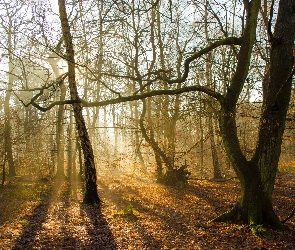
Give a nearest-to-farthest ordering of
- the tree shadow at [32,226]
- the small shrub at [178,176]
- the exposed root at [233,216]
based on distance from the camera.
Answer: the tree shadow at [32,226] < the exposed root at [233,216] < the small shrub at [178,176]

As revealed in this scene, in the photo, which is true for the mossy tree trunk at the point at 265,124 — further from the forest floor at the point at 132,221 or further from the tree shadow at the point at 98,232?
the tree shadow at the point at 98,232

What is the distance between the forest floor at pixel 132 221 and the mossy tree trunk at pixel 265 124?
0.60 m

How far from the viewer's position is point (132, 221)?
865cm

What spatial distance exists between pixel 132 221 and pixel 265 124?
478 centimetres

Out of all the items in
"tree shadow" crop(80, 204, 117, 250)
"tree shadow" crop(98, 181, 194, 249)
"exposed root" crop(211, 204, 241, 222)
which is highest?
"exposed root" crop(211, 204, 241, 222)

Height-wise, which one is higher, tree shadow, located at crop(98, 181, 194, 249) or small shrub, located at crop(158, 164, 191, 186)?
small shrub, located at crop(158, 164, 191, 186)

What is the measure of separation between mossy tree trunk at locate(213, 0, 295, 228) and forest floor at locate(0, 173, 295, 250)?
599mm

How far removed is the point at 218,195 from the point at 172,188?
2869 mm

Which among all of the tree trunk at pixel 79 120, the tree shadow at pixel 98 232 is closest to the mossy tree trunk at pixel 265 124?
the tree shadow at pixel 98 232

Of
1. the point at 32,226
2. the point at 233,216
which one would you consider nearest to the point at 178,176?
the point at 233,216

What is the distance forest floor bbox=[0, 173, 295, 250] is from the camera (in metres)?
6.64

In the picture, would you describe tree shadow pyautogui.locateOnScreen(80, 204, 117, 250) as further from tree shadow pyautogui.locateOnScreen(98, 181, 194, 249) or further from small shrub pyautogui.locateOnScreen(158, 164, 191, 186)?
small shrub pyautogui.locateOnScreen(158, 164, 191, 186)

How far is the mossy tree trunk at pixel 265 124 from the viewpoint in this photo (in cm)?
710

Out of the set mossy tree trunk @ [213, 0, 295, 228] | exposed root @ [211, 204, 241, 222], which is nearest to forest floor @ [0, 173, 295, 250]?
exposed root @ [211, 204, 241, 222]
